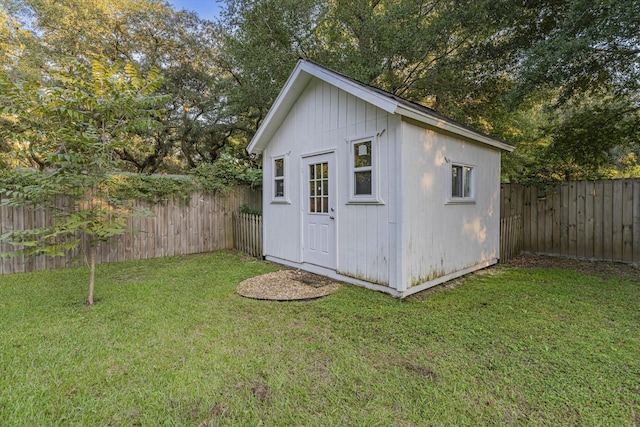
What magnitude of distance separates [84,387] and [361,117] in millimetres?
4723

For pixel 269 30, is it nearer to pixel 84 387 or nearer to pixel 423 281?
pixel 423 281

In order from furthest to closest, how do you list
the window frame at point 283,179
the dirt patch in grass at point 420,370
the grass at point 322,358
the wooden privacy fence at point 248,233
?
1. the wooden privacy fence at point 248,233
2. the window frame at point 283,179
3. the dirt patch in grass at point 420,370
4. the grass at point 322,358

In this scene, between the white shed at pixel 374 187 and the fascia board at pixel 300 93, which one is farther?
the white shed at pixel 374 187

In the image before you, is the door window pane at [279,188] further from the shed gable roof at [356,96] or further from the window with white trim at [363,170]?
the window with white trim at [363,170]

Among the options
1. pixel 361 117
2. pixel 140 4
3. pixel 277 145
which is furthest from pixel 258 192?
pixel 140 4

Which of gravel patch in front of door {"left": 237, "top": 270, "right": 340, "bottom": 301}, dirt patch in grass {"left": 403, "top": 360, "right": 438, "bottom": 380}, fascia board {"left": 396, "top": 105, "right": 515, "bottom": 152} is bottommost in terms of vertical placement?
dirt patch in grass {"left": 403, "top": 360, "right": 438, "bottom": 380}

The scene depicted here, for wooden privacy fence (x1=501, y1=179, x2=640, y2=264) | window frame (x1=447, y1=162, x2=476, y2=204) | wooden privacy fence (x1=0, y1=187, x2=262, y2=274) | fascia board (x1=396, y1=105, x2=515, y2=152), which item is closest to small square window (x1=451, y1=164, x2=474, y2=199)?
window frame (x1=447, y1=162, x2=476, y2=204)

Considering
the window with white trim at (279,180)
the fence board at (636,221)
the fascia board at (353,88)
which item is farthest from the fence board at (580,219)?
the window with white trim at (279,180)

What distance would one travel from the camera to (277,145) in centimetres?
691

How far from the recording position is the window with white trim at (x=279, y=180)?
6684 mm

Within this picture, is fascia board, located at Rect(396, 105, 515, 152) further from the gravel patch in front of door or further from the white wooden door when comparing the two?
the gravel patch in front of door

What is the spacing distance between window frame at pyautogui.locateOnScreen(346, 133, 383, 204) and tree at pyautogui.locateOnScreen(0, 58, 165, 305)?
3023 mm

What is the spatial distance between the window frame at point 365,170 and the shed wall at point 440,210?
0.47 metres

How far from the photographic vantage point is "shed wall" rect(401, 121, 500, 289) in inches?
179
